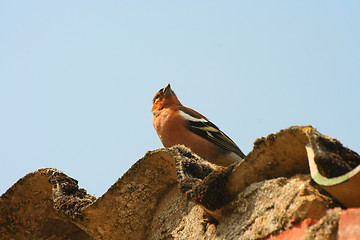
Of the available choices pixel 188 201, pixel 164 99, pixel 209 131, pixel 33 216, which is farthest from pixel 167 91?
pixel 188 201

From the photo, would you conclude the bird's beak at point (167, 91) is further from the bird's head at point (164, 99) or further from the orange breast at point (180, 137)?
the orange breast at point (180, 137)

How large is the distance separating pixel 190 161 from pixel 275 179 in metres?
0.92

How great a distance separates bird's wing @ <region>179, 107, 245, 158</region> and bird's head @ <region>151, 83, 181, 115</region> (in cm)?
68

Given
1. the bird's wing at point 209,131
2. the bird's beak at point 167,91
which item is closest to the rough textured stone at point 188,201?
the bird's wing at point 209,131

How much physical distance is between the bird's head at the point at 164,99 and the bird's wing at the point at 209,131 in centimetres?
68

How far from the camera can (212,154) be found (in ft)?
25.6

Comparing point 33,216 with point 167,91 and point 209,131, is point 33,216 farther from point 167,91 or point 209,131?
point 167,91

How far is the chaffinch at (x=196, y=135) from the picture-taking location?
7773mm

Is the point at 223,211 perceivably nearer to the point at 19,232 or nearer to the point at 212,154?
the point at 19,232

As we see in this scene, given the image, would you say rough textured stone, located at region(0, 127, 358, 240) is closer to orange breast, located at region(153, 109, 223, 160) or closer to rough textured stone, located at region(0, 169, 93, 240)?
rough textured stone, located at region(0, 169, 93, 240)

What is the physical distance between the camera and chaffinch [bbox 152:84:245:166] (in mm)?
7773

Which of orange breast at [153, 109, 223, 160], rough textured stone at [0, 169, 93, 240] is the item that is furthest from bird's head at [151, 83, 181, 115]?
rough textured stone at [0, 169, 93, 240]

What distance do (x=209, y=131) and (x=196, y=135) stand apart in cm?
32

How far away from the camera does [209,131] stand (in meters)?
8.16
